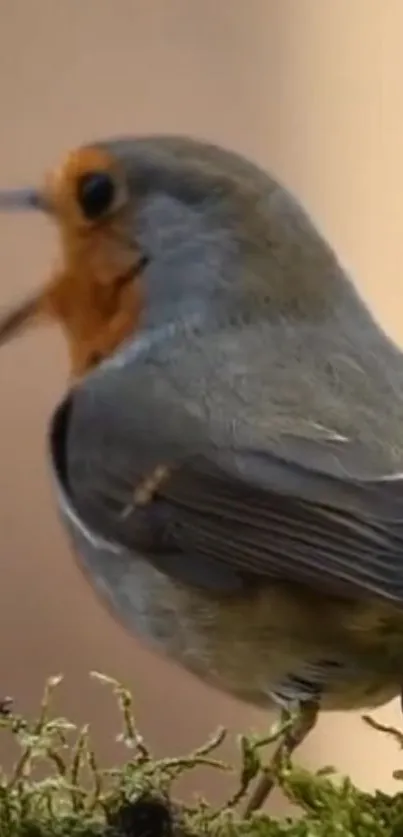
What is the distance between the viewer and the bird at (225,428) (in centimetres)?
70

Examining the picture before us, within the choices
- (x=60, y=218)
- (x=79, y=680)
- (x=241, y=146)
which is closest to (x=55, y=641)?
(x=79, y=680)

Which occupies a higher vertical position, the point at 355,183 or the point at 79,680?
the point at 355,183

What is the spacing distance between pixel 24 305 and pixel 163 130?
52 centimetres

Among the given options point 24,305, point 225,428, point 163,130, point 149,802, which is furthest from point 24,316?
point 163,130

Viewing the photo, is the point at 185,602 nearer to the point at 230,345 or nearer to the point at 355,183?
the point at 230,345

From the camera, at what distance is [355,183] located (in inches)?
54.4

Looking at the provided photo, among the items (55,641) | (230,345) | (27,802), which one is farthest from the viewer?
(55,641)

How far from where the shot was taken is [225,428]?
0.74 m

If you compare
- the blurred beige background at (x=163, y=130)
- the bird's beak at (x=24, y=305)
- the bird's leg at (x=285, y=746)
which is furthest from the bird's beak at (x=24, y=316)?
the blurred beige background at (x=163, y=130)

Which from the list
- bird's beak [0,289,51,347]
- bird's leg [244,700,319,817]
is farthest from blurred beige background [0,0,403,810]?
bird's leg [244,700,319,817]

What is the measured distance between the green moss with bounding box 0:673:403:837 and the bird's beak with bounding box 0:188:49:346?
0.22m

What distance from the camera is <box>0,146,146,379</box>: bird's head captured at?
842 mm

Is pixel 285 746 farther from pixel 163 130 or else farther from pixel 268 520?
pixel 163 130

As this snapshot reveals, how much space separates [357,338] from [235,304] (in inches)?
2.8
